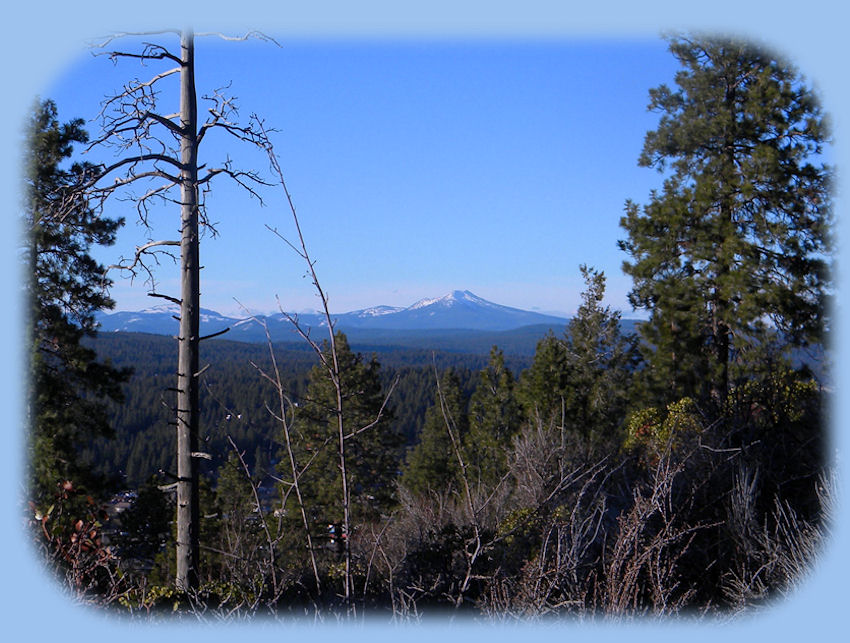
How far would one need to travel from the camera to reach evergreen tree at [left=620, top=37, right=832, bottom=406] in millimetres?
15766

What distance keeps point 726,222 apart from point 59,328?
14354 mm

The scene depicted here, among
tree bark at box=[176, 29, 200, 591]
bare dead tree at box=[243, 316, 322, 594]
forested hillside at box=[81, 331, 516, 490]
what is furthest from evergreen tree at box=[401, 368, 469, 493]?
bare dead tree at box=[243, 316, 322, 594]

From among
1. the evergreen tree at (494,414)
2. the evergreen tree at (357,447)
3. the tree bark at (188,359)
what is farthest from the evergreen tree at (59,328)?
the evergreen tree at (494,414)

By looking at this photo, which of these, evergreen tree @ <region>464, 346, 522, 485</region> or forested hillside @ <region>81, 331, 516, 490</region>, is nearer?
forested hillside @ <region>81, 331, 516, 490</region>

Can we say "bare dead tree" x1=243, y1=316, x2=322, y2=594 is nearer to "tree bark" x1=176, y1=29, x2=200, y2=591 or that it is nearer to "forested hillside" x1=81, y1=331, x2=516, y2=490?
"forested hillside" x1=81, y1=331, x2=516, y2=490

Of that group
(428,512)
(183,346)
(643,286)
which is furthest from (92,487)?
(643,286)

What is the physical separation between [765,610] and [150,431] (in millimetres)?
38674

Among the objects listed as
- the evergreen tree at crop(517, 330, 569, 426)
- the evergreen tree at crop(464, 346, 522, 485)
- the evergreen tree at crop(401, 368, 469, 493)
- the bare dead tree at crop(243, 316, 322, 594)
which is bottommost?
the evergreen tree at crop(401, 368, 469, 493)

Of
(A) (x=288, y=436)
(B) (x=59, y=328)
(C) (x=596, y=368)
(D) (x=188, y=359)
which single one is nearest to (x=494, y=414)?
(C) (x=596, y=368)

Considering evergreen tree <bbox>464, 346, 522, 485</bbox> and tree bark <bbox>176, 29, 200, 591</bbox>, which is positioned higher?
Result: tree bark <bbox>176, 29, 200, 591</bbox>

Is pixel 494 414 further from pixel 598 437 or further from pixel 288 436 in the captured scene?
pixel 288 436

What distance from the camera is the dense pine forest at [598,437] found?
5.68m

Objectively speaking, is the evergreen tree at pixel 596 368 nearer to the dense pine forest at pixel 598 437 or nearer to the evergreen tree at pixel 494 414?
the dense pine forest at pixel 598 437

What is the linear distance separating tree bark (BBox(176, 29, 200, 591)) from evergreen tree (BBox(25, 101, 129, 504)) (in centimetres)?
577
